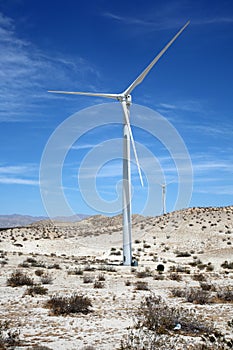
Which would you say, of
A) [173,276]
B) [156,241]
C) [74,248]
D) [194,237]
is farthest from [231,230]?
[173,276]

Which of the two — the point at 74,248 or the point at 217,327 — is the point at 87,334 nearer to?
the point at 217,327

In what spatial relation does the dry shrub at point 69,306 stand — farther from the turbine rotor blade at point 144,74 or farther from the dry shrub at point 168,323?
the turbine rotor blade at point 144,74

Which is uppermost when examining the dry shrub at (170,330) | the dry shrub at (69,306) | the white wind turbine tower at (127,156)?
the white wind turbine tower at (127,156)

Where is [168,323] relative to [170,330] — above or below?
above

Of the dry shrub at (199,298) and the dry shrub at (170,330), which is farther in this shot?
the dry shrub at (199,298)

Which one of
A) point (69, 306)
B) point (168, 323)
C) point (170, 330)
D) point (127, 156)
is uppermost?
point (127, 156)

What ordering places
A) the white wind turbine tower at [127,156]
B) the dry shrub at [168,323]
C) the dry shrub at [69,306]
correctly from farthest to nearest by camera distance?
1. the white wind turbine tower at [127,156]
2. the dry shrub at [69,306]
3. the dry shrub at [168,323]

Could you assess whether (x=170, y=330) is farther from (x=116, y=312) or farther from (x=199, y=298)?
(x=199, y=298)

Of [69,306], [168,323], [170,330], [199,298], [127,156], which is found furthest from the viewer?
[127,156]

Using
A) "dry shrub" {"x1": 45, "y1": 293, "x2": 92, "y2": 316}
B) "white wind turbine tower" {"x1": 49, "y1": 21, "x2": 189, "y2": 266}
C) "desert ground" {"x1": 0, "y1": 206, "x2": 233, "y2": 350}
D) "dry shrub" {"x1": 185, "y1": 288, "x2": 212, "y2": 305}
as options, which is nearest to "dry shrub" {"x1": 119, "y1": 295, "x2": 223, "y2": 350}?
"desert ground" {"x1": 0, "y1": 206, "x2": 233, "y2": 350}

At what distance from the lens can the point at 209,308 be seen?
1525 cm

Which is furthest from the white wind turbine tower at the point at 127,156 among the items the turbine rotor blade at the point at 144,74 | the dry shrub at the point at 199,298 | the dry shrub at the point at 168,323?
the dry shrub at the point at 168,323

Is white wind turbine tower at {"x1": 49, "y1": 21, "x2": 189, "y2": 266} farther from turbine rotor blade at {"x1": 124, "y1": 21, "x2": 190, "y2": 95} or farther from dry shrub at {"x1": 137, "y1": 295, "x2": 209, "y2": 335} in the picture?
dry shrub at {"x1": 137, "y1": 295, "x2": 209, "y2": 335}

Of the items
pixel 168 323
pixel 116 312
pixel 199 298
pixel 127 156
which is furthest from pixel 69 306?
pixel 127 156
